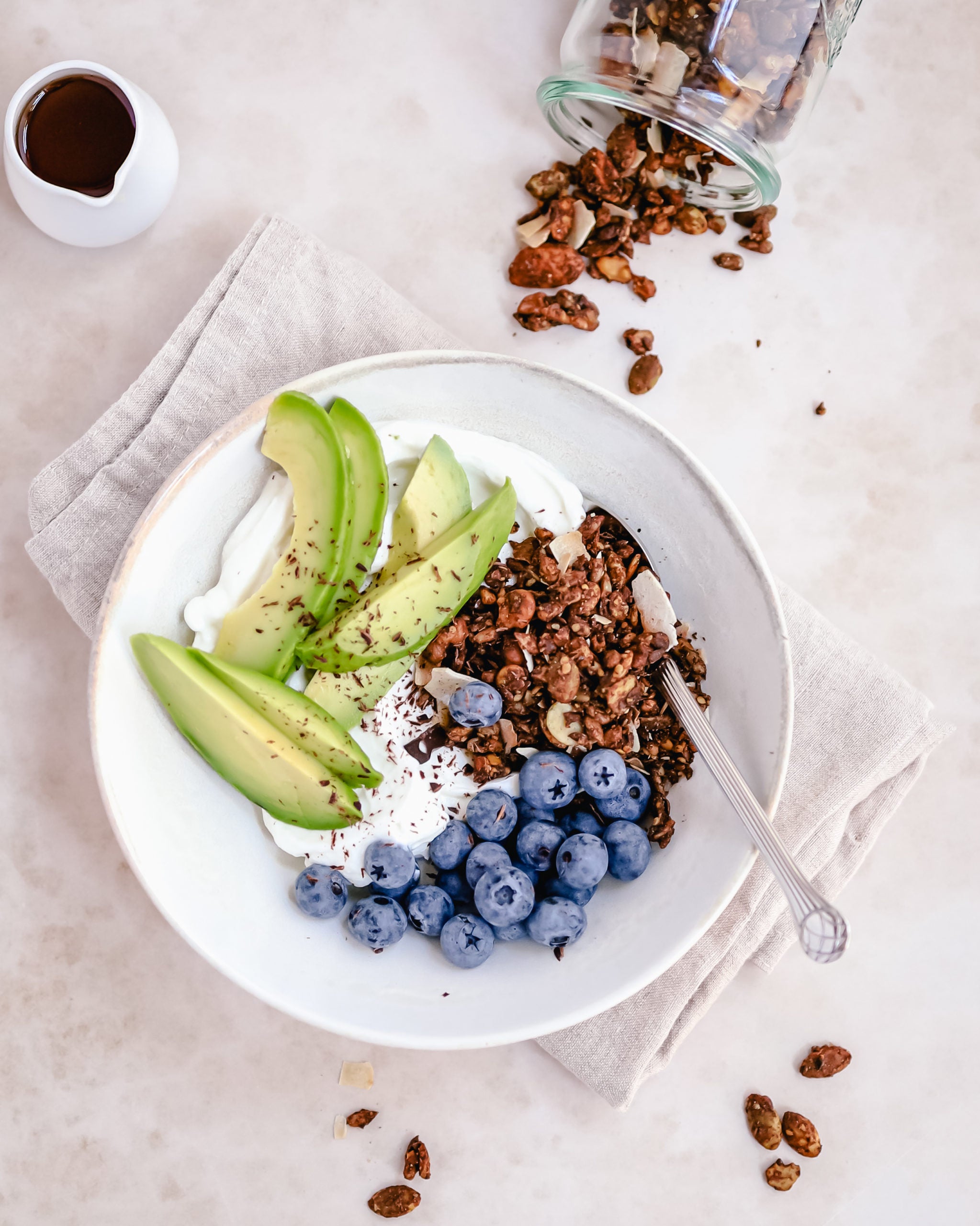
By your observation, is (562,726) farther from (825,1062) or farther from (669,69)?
(669,69)

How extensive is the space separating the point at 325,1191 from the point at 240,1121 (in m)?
0.17

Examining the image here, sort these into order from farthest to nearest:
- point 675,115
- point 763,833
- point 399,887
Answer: point 675,115 → point 399,887 → point 763,833

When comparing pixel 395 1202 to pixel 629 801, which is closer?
pixel 629 801

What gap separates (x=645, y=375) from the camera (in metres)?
1.39

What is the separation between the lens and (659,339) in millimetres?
1428

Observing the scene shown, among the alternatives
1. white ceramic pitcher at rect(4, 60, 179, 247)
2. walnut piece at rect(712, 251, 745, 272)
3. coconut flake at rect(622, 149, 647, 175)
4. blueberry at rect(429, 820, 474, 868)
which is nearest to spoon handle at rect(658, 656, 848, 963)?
blueberry at rect(429, 820, 474, 868)

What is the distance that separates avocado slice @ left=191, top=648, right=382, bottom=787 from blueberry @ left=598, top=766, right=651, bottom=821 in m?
0.30

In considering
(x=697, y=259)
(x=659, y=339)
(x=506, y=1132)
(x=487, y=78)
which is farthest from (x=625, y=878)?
(x=487, y=78)

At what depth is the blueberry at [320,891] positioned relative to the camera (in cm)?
118

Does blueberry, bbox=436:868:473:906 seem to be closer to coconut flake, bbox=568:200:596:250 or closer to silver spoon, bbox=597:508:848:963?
silver spoon, bbox=597:508:848:963

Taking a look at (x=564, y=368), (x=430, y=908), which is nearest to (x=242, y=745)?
(x=430, y=908)

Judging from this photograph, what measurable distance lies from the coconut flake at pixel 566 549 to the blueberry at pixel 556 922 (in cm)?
43

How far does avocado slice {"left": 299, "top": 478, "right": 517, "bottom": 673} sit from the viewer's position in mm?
1119

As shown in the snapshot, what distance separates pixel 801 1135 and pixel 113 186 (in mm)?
1773
